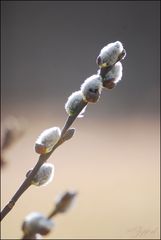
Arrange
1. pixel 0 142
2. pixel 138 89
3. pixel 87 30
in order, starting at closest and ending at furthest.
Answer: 1. pixel 0 142
2. pixel 138 89
3. pixel 87 30

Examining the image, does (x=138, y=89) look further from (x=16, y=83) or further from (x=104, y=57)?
(x=104, y=57)

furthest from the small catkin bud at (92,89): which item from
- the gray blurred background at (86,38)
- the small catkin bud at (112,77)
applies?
the gray blurred background at (86,38)

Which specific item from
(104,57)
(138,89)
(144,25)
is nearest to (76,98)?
(104,57)

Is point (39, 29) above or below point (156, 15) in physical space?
above

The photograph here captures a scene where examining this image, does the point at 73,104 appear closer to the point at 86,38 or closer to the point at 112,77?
the point at 112,77

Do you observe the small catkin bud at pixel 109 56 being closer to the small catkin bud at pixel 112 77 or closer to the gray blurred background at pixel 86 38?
the small catkin bud at pixel 112 77

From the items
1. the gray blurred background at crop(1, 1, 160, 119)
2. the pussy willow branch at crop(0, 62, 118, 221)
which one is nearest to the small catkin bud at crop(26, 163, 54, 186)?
the pussy willow branch at crop(0, 62, 118, 221)

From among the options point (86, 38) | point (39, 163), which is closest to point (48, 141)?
point (39, 163)

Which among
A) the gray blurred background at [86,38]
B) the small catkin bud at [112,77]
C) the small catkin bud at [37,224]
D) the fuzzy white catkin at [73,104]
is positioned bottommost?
the small catkin bud at [37,224]
